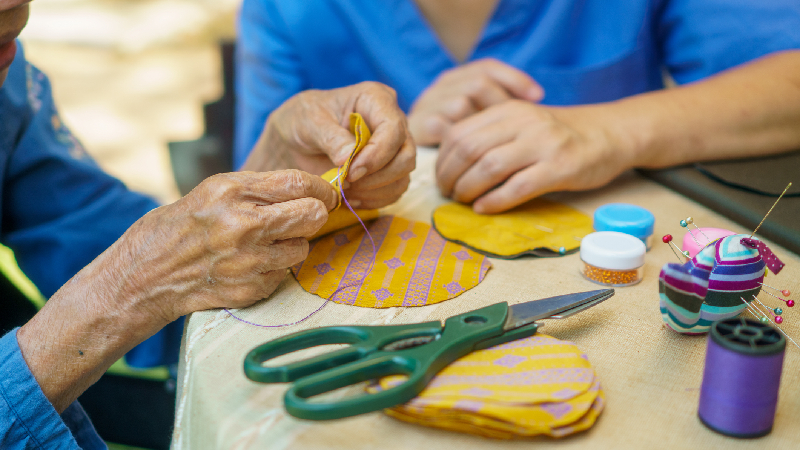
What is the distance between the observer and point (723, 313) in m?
0.54

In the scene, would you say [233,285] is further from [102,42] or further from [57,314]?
[102,42]

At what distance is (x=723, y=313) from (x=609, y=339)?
0.34ft

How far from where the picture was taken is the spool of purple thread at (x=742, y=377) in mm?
393

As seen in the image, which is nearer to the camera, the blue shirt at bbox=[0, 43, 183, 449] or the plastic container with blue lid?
the plastic container with blue lid

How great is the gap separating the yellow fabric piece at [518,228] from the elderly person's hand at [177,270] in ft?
0.72

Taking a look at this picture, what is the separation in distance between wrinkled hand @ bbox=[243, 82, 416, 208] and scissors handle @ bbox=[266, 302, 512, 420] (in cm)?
28

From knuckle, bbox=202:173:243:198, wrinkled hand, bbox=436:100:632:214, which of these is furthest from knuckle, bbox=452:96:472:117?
knuckle, bbox=202:173:243:198

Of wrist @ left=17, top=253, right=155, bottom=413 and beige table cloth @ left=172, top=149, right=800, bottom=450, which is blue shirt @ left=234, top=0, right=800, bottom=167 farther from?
wrist @ left=17, top=253, right=155, bottom=413

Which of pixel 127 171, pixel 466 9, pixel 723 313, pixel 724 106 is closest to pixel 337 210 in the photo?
pixel 723 313

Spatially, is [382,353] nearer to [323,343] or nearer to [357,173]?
[323,343]

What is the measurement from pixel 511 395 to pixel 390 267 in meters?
0.28

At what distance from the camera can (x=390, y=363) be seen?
460mm

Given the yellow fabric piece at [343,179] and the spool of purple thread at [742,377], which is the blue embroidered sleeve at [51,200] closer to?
the yellow fabric piece at [343,179]

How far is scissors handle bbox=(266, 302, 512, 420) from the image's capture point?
415 millimetres
